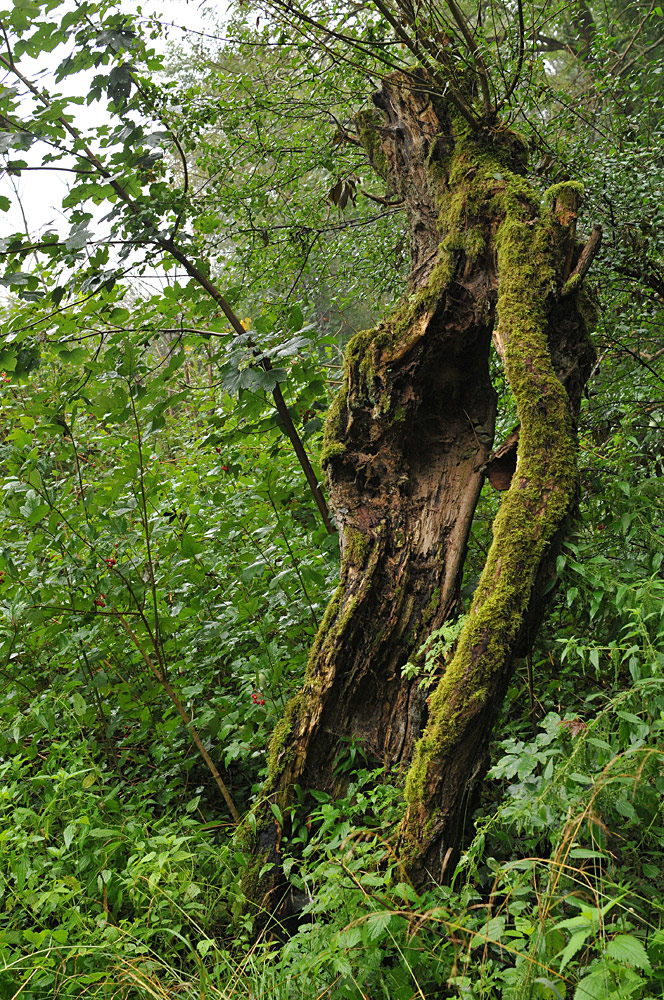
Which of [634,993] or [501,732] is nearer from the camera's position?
[634,993]

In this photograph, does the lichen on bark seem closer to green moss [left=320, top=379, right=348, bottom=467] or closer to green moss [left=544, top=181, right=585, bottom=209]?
green moss [left=544, top=181, right=585, bottom=209]

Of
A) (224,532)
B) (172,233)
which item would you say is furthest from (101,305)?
(224,532)

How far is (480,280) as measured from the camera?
2.71m

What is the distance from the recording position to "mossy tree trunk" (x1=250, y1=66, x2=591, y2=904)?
1983mm

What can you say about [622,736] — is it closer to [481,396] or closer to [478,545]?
[481,396]

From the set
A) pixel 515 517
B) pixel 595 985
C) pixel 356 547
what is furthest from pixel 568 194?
pixel 595 985

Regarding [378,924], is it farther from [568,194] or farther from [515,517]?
[568,194]

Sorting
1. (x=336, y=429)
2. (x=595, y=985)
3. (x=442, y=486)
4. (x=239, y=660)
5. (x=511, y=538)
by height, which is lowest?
(x=595, y=985)

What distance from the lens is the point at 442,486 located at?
2.68 meters

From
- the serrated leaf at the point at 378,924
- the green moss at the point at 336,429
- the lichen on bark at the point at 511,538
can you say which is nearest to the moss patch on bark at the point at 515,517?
the lichen on bark at the point at 511,538

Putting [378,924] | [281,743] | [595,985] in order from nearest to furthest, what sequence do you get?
1. [595,985]
2. [378,924]
3. [281,743]

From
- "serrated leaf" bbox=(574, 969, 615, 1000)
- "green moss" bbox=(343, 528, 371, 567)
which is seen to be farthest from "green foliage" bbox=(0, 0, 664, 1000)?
"green moss" bbox=(343, 528, 371, 567)

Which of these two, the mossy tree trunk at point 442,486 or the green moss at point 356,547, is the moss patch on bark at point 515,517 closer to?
the mossy tree trunk at point 442,486

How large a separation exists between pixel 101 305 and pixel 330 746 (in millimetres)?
1923
